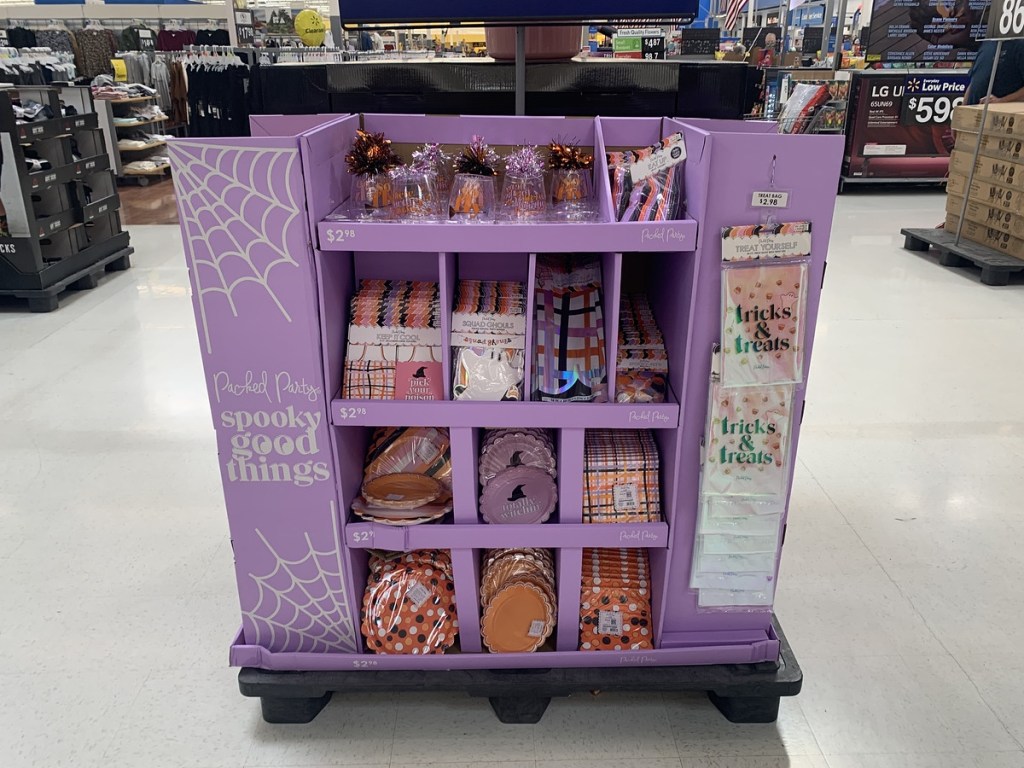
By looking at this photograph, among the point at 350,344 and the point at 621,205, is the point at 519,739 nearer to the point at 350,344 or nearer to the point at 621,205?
the point at 350,344

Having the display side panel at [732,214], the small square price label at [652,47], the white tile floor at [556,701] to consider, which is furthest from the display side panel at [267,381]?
the small square price label at [652,47]

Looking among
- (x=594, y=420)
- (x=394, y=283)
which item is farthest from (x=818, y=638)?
(x=394, y=283)

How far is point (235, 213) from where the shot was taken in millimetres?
1554

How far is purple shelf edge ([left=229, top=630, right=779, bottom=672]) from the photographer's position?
6.19 feet

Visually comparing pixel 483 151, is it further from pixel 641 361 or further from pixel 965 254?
pixel 965 254

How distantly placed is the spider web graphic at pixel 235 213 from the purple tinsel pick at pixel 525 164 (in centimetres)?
52

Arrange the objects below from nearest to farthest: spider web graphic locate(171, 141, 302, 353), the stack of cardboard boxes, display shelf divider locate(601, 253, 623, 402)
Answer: spider web graphic locate(171, 141, 302, 353) < display shelf divider locate(601, 253, 623, 402) < the stack of cardboard boxes

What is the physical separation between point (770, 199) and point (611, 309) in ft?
1.27

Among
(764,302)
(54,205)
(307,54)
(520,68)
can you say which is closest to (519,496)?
(764,302)

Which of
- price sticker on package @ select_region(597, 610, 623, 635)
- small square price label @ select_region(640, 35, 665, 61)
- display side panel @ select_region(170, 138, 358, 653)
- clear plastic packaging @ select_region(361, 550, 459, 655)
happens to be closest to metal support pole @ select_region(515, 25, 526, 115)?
display side panel @ select_region(170, 138, 358, 653)

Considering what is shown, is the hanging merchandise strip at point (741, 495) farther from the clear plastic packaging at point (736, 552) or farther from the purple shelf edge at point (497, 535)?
the purple shelf edge at point (497, 535)

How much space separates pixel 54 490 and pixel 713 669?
2.52 meters

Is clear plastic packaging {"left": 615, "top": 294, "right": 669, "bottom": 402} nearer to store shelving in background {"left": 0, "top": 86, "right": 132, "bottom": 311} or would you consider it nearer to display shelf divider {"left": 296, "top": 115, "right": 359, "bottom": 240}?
display shelf divider {"left": 296, "top": 115, "right": 359, "bottom": 240}

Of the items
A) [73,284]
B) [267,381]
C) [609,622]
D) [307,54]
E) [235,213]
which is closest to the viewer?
[235,213]
